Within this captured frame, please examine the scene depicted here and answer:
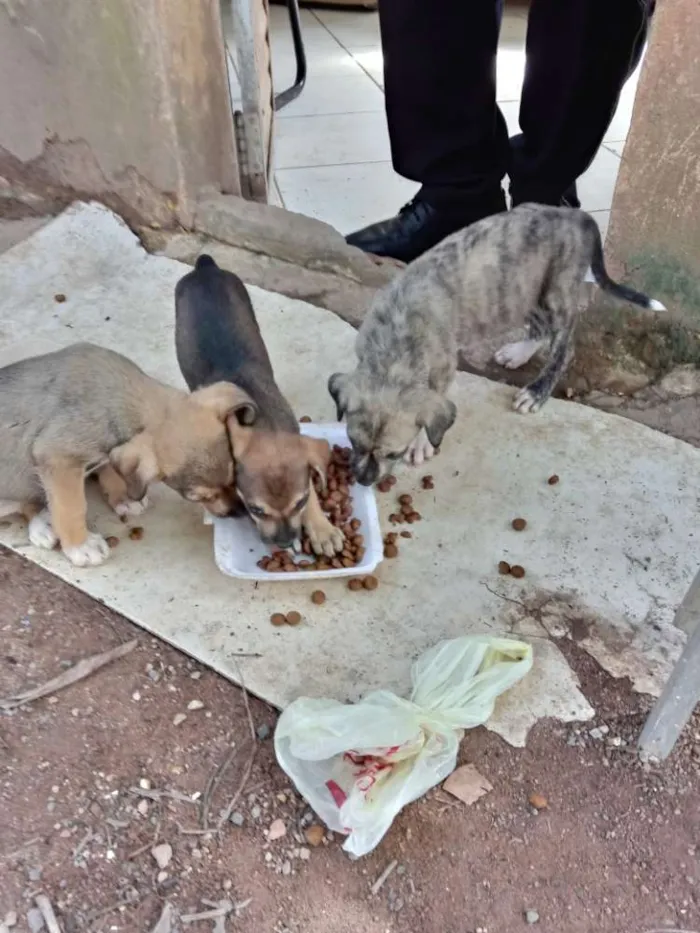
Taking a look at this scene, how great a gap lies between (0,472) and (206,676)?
1.09 meters

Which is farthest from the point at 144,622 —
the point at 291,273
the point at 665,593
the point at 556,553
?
the point at 291,273

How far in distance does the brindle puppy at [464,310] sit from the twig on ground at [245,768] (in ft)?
3.12

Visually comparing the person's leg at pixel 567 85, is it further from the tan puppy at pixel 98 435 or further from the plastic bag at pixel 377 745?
the plastic bag at pixel 377 745

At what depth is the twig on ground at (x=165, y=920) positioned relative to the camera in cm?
227

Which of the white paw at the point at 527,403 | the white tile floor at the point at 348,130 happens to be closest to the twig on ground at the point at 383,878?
the white paw at the point at 527,403

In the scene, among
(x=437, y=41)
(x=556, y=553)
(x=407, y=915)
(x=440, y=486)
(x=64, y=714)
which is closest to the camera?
(x=407, y=915)

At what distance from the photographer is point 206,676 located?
289 cm

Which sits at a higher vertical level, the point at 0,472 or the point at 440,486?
the point at 0,472

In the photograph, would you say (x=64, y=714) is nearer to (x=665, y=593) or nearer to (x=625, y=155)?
(x=665, y=593)

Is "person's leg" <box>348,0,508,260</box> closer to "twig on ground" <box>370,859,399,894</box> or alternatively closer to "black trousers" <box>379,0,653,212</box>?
"black trousers" <box>379,0,653,212</box>

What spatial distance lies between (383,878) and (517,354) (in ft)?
8.78

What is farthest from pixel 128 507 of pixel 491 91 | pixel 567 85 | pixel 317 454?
pixel 567 85

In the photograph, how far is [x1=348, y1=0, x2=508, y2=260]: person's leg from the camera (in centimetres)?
416

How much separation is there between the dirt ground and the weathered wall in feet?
6.38
